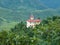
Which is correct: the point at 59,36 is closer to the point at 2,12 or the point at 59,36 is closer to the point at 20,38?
the point at 20,38

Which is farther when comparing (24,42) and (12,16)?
(12,16)

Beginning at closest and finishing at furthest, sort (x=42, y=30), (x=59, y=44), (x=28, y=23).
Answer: (x=59, y=44), (x=42, y=30), (x=28, y=23)

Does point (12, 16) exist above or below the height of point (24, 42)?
above

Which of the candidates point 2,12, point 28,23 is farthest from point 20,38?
point 2,12

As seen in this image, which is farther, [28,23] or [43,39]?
[28,23]

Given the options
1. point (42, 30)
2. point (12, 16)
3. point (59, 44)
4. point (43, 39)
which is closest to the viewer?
point (59, 44)

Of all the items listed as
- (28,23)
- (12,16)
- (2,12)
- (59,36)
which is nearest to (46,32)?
(59,36)

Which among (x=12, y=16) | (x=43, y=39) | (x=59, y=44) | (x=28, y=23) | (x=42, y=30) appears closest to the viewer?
(x=59, y=44)

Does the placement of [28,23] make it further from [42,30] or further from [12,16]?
[12,16]

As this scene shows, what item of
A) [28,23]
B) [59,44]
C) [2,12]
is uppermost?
[2,12]
